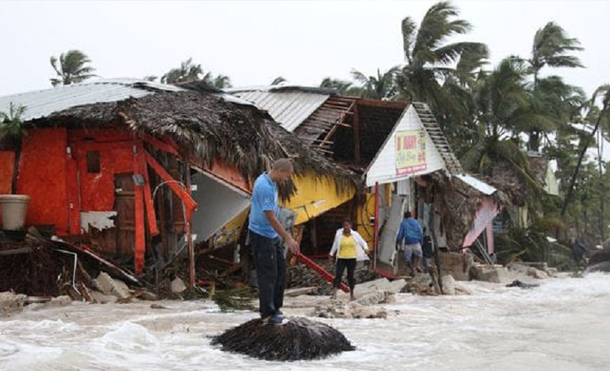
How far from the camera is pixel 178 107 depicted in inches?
494

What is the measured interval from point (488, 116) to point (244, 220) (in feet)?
64.9

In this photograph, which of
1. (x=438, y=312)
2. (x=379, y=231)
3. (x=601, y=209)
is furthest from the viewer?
(x=601, y=209)

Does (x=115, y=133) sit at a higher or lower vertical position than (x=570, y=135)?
lower

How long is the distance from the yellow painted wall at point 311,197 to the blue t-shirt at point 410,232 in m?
1.94

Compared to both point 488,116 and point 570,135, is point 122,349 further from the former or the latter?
point 570,135

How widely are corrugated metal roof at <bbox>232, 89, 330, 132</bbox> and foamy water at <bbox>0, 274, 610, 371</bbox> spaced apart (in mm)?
7540

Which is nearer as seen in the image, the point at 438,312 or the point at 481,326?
the point at 481,326

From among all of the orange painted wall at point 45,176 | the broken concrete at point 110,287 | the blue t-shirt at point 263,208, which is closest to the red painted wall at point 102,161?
the orange painted wall at point 45,176

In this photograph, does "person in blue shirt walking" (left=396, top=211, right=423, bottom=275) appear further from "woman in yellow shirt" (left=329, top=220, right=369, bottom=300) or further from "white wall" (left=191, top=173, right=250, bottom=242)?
"white wall" (left=191, top=173, right=250, bottom=242)

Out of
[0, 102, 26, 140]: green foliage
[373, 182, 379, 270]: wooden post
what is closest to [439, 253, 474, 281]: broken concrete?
[373, 182, 379, 270]: wooden post

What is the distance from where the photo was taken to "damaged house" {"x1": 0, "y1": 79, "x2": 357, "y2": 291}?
11766 millimetres

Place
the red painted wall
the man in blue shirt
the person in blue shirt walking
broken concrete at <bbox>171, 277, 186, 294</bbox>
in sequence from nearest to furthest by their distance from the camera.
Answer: the man in blue shirt, broken concrete at <bbox>171, 277, 186, 294</bbox>, the red painted wall, the person in blue shirt walking

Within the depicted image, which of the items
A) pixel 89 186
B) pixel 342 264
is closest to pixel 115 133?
pixel 89 186

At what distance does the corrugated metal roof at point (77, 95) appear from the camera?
41.0 feet
